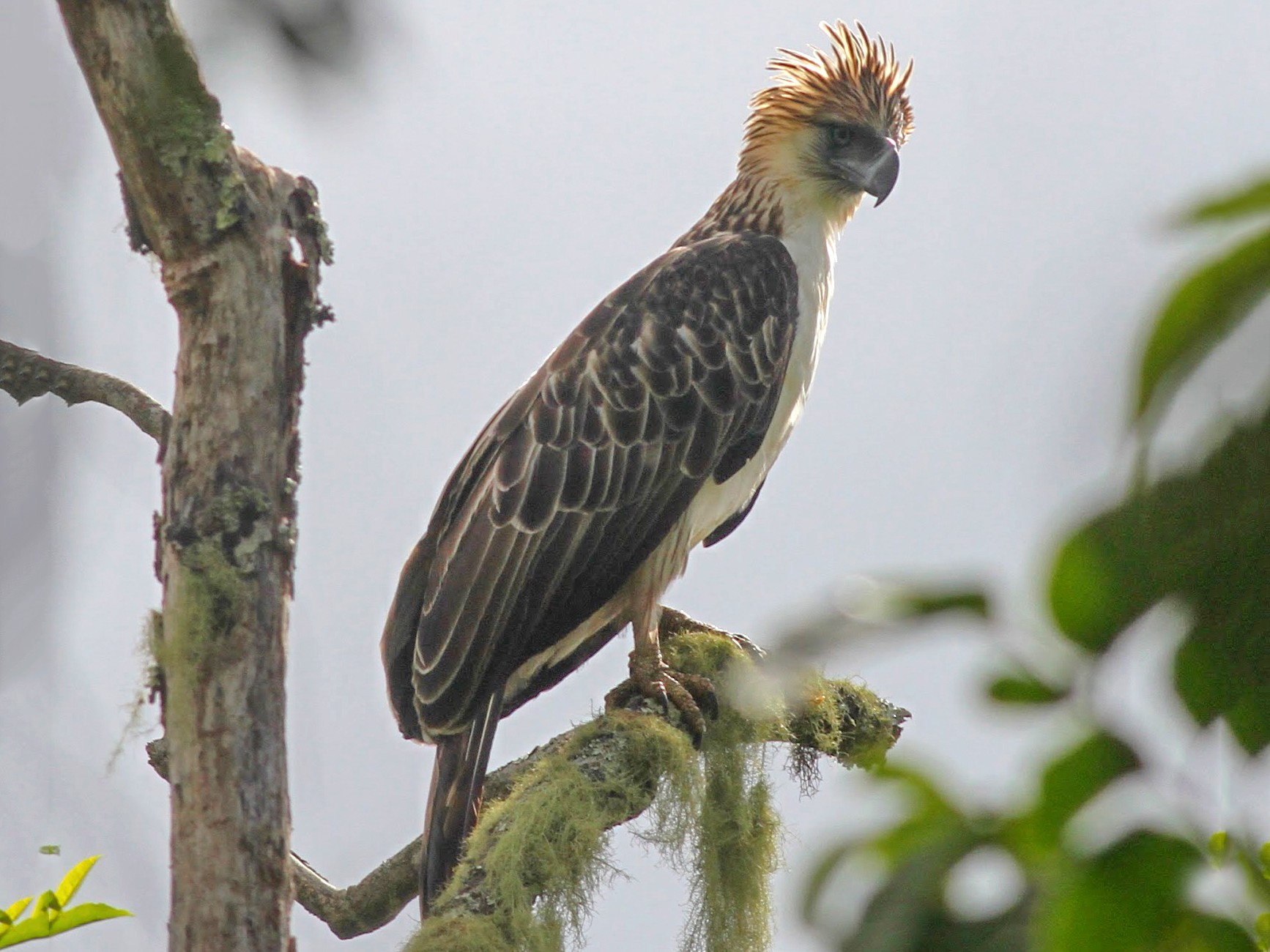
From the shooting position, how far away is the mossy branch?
11.1 ft

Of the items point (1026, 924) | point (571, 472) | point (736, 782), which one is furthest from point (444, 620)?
point (1026, 924)

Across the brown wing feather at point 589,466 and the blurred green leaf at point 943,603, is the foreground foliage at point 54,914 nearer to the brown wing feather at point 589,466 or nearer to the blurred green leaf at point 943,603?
the brown wing feather at point 589,466

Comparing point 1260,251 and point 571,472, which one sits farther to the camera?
point 571,472

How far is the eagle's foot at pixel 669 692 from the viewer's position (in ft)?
13.8

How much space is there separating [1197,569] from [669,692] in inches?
151

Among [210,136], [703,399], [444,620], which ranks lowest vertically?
[444,620]

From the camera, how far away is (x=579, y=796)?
3.72 meters

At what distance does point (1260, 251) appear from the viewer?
1.50 feet

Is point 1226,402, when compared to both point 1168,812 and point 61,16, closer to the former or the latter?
point 1168,812

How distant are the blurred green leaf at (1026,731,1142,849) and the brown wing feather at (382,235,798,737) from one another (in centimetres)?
350

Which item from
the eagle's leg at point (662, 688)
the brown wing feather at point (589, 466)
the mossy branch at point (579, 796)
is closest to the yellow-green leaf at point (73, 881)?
the mossy branch at point (579, 796)

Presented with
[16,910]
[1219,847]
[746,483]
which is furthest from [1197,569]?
[746,483]

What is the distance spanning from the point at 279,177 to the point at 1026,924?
2.95m

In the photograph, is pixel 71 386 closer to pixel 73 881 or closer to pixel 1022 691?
pixel 73 881
